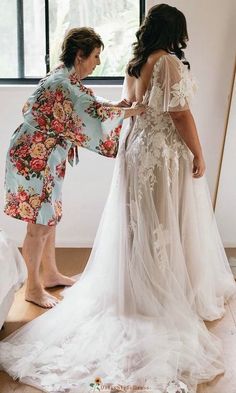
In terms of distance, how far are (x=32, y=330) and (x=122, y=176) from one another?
813 mm

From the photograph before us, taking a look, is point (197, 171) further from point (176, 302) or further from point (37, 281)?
point (37, 281)

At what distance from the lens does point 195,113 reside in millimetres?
3428

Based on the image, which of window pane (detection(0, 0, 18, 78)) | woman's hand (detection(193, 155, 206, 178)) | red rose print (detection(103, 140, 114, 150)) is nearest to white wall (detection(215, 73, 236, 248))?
woman's hand (detection(193, 155, 206, 178))

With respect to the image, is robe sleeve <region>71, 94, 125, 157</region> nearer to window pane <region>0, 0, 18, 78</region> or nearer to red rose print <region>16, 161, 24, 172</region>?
red rose print <region>16, 161, 24, 172</region>


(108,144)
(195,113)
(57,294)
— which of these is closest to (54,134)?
(108,144)

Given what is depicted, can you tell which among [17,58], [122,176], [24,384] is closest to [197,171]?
[122,176]

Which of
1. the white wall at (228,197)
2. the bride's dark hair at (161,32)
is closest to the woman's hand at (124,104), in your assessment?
the bride's dark hair at (161,32)

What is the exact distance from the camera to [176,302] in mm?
2500

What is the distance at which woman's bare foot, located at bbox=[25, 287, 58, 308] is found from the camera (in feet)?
9.15

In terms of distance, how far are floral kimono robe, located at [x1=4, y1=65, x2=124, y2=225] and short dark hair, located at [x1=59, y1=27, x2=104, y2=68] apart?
2.2 inches

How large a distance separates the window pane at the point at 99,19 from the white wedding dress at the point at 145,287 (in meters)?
1.13

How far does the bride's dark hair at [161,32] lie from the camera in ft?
7.75

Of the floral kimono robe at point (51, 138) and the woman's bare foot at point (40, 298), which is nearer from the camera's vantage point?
the floral kimono robe at point (51, 138)

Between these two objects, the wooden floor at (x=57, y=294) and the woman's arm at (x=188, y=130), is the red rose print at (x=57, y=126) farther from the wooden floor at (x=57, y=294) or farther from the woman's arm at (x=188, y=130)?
the wooden floor at (x=57, y=294)
